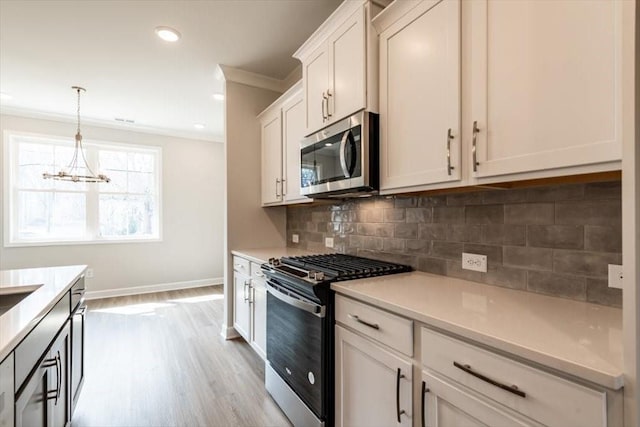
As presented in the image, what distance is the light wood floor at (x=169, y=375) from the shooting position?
1981mm

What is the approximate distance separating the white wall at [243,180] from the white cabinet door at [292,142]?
60 centimetres

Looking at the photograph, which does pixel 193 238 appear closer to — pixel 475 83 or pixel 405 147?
pixel 405 147

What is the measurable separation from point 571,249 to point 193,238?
17.9 feet

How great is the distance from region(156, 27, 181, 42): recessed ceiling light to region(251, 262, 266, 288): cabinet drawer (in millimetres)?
2036

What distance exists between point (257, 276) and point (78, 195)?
3.93 metres

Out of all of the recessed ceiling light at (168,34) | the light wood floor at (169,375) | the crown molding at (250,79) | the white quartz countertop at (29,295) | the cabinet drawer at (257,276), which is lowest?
the light wood floor at (169,375)

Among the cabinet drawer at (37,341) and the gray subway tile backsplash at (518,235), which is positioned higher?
the gray subway tile backsplash at (518,235)

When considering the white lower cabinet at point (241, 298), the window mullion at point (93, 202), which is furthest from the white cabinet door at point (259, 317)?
the window mullion at point (93, 202)

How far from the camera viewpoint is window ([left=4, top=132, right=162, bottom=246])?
171 inches

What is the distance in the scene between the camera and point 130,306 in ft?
14.3

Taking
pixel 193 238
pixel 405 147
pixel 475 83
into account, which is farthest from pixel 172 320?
pixel 475 83

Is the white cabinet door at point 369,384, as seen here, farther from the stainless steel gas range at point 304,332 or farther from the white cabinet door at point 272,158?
the white cabinet door at point 272,158

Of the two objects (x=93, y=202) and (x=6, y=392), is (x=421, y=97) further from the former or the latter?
(x=93, y=202)

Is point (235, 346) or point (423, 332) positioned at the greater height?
point (423, 332)
